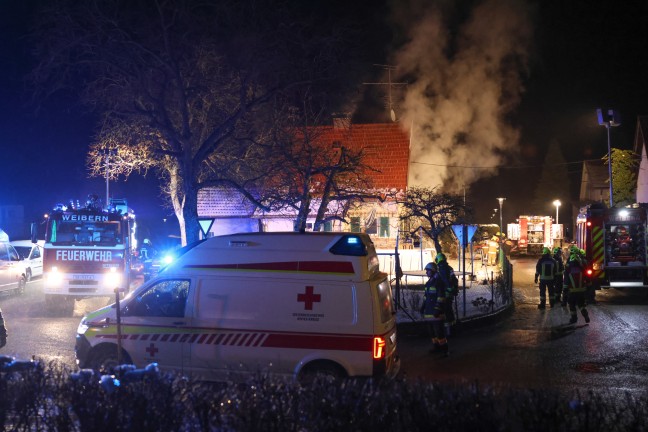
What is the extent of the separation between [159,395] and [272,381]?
3.15 feet

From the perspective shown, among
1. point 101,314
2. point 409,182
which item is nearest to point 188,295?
point 101,314

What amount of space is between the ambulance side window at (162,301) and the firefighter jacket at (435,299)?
500 cm

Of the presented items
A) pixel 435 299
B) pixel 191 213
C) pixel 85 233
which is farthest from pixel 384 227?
pixel 435 299

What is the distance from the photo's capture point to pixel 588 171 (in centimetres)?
7019

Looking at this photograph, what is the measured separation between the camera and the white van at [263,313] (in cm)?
793

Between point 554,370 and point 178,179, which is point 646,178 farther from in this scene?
point 554,370

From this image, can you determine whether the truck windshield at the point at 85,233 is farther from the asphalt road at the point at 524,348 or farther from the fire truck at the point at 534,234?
the fire truck at the point at 534,234

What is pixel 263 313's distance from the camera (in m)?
8.12

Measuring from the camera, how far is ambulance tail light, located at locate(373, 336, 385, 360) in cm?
782

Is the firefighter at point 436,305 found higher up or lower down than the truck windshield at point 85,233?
lower down

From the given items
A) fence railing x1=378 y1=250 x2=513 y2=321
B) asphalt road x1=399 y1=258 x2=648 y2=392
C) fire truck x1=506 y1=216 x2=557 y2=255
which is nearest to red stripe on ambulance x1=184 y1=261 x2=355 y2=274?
asphalt road x1=399 y1=258 x2=648 y2=392

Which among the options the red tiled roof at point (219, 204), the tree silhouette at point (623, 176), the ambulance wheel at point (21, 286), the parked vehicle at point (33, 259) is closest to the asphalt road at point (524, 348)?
the ambulance wheel at point (21, 286)

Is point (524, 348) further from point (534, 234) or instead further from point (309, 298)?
point (534, 234)

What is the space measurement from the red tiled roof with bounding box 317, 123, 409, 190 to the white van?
2354 cm
